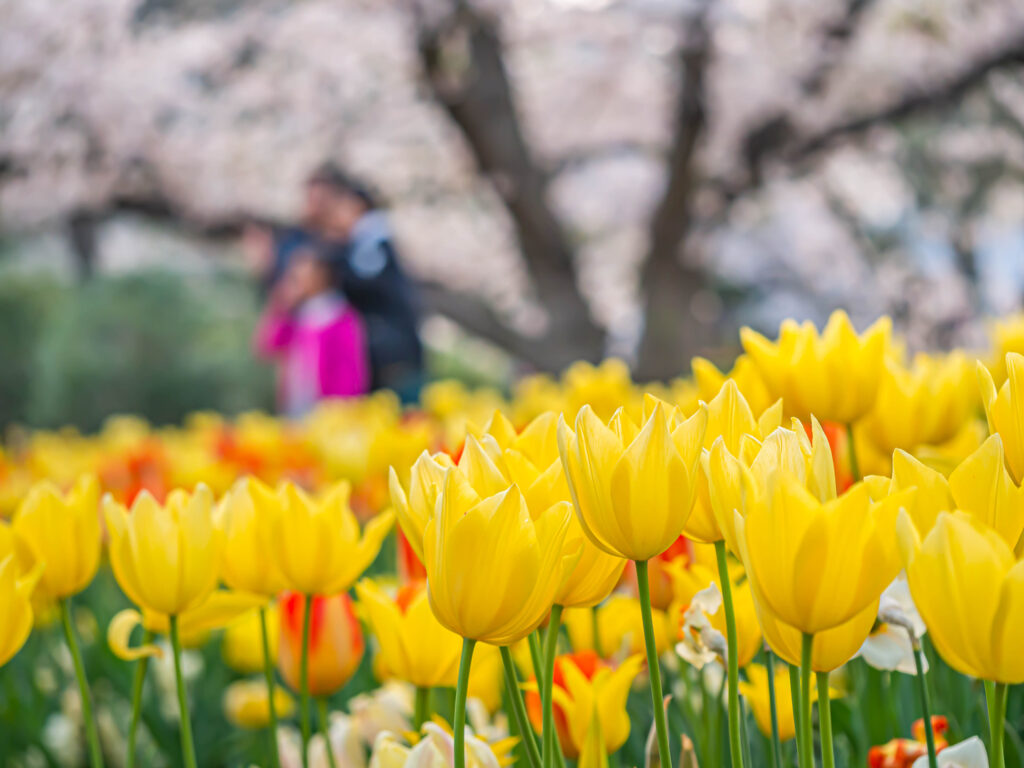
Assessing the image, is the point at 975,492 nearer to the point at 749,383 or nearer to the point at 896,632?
the point at 896,632

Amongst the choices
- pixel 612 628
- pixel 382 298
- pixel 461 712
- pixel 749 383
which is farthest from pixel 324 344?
pixel 461 712

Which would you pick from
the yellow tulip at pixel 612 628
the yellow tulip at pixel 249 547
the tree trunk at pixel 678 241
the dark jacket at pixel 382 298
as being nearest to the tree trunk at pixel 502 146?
the tree trunk at pixel 678 241

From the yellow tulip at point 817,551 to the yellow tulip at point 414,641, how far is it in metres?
0.35

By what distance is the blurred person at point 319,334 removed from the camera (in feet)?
14.0

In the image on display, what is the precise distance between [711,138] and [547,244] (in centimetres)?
237

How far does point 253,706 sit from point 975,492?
1.22 metres

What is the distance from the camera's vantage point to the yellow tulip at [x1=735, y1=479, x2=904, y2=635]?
0.49m

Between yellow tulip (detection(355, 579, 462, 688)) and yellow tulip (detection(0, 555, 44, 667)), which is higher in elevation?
yellow tulip (detection(0, 555, 44, 667))

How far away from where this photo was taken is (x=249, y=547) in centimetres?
86

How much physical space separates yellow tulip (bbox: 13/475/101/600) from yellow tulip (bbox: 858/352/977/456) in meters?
0.77

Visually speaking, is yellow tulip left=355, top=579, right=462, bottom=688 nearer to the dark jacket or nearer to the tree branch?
the dark jacket

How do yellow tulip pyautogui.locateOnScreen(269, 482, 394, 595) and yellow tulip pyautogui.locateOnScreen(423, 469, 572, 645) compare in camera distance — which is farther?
yellow tulip pyautogui.locateOnScreen(269, 482, 394, 595)

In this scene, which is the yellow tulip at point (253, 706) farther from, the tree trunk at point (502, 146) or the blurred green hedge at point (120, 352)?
the blurred green hedge at point (120, 352)

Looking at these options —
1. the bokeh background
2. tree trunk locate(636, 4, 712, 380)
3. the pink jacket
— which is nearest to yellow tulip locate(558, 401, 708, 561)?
the pink jacket
